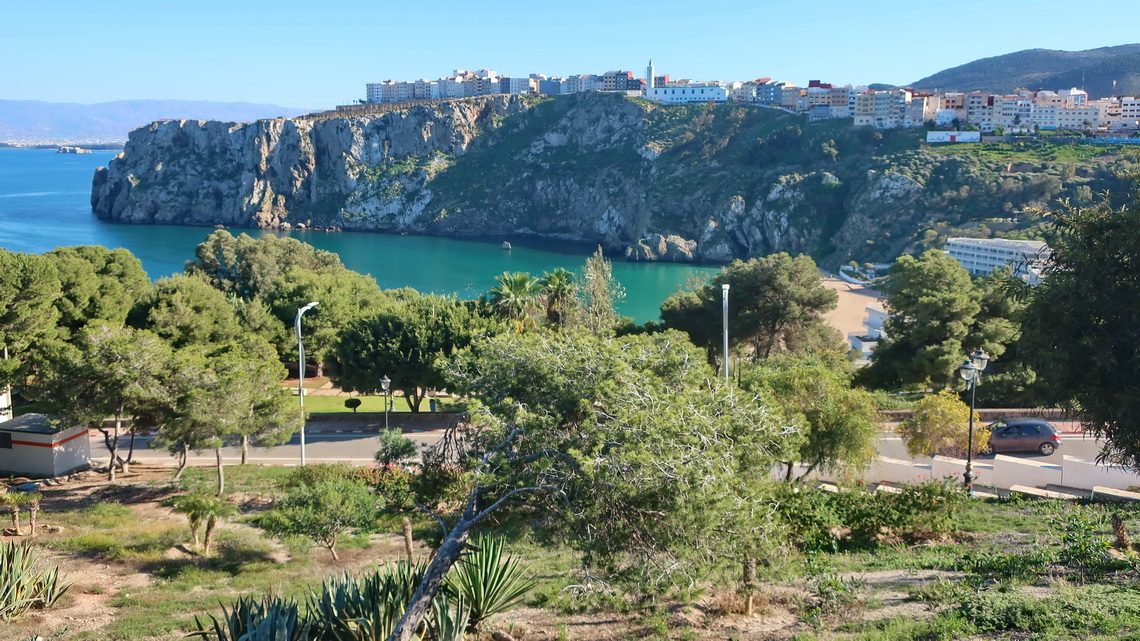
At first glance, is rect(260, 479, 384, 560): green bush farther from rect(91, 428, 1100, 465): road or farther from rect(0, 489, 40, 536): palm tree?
rect(91, 428, 1100, 465): road

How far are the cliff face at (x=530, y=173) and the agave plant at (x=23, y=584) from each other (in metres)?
94.9

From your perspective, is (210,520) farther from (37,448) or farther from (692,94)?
(692,94)

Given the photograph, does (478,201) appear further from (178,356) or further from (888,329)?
(178,356)

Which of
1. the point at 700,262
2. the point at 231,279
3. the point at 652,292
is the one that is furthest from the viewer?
the point at 700,262

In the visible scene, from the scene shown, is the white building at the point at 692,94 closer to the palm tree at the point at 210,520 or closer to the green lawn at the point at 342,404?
the green lawn at the point at 342,404

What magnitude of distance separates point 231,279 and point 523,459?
44.6m

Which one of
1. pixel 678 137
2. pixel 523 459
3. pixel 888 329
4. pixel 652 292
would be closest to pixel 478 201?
pixel 678 137

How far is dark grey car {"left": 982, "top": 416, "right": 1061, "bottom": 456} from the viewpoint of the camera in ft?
59.5

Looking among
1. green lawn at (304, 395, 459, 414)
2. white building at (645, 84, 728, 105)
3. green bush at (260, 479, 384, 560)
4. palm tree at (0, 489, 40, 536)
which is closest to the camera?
green bush at (260, 479, 384, 560)

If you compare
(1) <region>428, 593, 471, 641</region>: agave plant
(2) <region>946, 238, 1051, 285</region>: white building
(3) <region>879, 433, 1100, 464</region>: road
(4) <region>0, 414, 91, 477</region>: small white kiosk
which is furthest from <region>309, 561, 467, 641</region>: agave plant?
(2) <region>946, 238, 1051, 285</region>: white building

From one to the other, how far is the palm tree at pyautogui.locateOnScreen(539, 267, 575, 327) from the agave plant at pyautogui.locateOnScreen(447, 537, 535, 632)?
63.9 feet

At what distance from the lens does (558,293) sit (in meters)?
28.4

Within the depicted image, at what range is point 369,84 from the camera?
19862 cm

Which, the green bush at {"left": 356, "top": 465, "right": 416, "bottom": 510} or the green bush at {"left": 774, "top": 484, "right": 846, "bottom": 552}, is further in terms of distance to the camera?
the green bush at {"left": 356, "top": 465, "right": 416, "bottom": 510}
